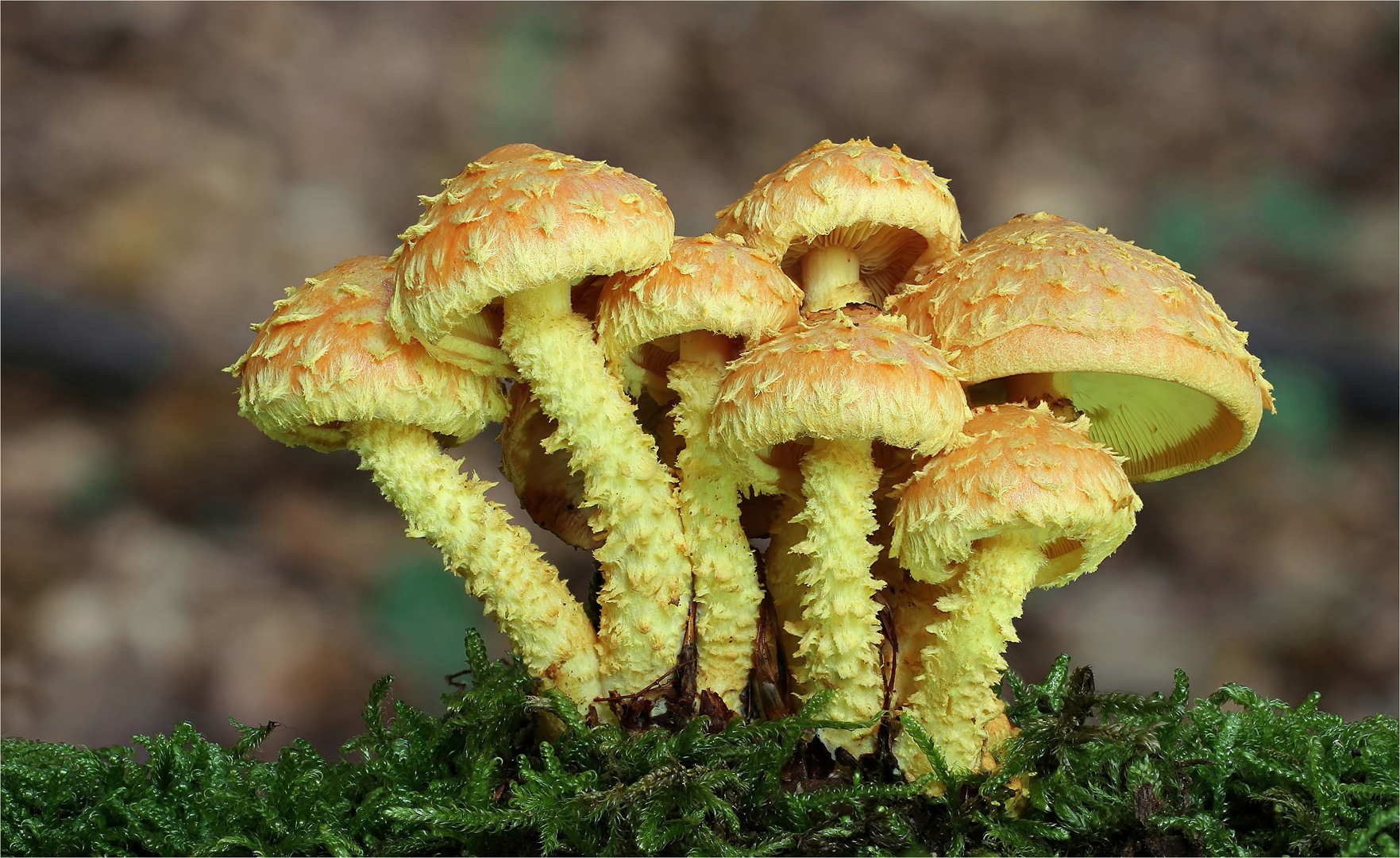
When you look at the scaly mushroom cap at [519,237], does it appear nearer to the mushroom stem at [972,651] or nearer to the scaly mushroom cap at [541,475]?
the scaly mushroom cap at [541,475]

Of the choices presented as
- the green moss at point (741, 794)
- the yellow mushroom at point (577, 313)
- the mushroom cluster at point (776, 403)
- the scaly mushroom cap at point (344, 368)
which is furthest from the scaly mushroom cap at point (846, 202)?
the green moss at point (741, 794)

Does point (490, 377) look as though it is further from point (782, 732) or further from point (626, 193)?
point (782, 732)

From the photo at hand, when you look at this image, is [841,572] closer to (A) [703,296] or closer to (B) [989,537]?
(B) [989,537]

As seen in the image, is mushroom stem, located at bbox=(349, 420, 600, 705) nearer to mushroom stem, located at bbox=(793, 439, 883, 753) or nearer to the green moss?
the green moss

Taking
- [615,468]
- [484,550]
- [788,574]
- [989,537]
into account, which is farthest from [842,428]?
[484,550]

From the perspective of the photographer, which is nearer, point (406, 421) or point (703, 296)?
point (703, 296)

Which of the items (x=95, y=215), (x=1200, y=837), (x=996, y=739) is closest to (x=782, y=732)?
(x=996, y=739)
